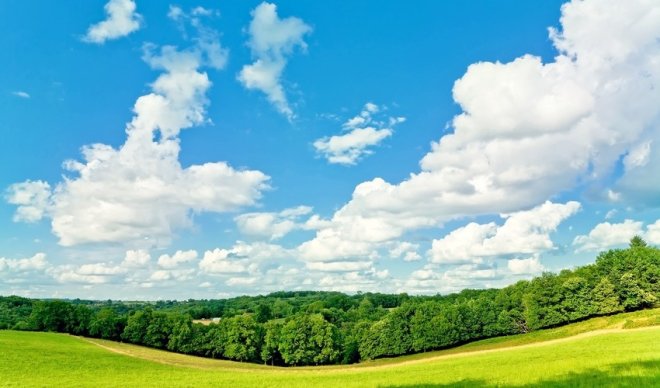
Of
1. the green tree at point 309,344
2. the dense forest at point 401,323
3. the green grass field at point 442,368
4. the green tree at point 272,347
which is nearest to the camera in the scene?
the green grass field at point 442,368

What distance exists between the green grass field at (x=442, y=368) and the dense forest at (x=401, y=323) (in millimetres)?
11114

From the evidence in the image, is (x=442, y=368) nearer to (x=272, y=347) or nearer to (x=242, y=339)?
(x=272, y=347)

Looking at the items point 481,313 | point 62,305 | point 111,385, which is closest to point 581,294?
point 481,313

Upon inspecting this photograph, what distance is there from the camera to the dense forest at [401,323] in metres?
102

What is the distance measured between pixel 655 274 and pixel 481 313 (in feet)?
126

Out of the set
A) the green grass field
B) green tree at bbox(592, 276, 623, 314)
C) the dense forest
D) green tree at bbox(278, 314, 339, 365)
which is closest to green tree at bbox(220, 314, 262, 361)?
the dense forest

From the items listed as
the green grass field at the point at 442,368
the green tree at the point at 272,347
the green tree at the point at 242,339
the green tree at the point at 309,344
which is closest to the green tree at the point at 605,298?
the green grass field at the point at 442,368

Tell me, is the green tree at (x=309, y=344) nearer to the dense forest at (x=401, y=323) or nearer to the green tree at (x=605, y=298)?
the dense forest at (x=401, y=323)

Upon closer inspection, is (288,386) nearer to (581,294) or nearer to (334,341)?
(334,341)

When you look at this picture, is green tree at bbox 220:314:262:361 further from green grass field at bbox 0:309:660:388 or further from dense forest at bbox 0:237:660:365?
green grass field at bbox 0:309:660:388

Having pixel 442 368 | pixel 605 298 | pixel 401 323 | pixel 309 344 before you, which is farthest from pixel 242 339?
pixel 442 368

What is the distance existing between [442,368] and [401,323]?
252ft

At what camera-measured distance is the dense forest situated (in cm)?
10181

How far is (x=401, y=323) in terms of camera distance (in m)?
114
